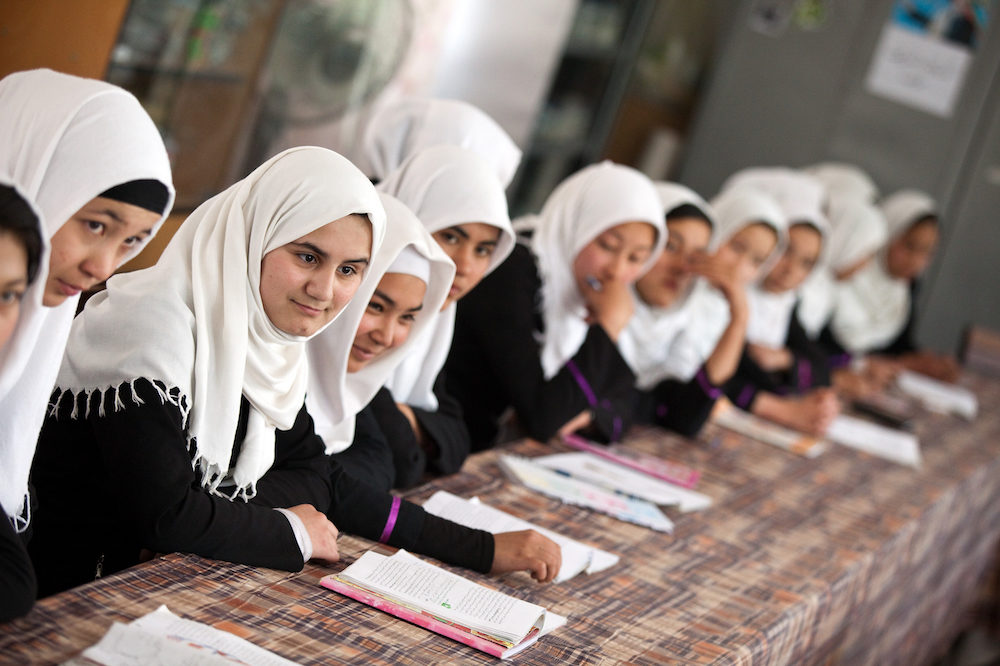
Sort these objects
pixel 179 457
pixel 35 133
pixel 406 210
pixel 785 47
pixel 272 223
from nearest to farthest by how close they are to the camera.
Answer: pixel 35 133, pixel 179 457, pixel 272 223, pixel 406 210, pixel 785 47

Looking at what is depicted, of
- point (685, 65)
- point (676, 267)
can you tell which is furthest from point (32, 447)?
point (685, 65)

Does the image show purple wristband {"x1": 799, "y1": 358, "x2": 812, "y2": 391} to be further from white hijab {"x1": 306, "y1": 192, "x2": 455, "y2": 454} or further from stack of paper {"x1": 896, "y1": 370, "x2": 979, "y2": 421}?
white hijab {"x1": 306, "y1": 192, "x2": 455, "y2": 454}

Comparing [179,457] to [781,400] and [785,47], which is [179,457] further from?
[785,47]

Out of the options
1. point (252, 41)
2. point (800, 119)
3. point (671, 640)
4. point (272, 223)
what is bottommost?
point (671, 640)

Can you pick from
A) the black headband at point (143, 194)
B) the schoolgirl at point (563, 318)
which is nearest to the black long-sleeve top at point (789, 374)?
the schoolgirl at point (563, 318)

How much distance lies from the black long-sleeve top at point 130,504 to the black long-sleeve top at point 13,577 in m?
0.17

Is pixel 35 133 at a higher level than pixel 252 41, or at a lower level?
lower

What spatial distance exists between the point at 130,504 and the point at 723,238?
104 inches

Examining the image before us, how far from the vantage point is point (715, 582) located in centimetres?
212

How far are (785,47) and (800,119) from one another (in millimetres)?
396

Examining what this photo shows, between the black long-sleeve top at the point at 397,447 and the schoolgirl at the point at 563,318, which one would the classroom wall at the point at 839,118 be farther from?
the black long-sleeve top at the point at 397,447

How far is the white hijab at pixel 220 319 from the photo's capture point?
59.7 inches

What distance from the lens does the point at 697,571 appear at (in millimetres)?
2160

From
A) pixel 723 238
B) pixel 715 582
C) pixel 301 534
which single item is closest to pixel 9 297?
pixel 301 534
